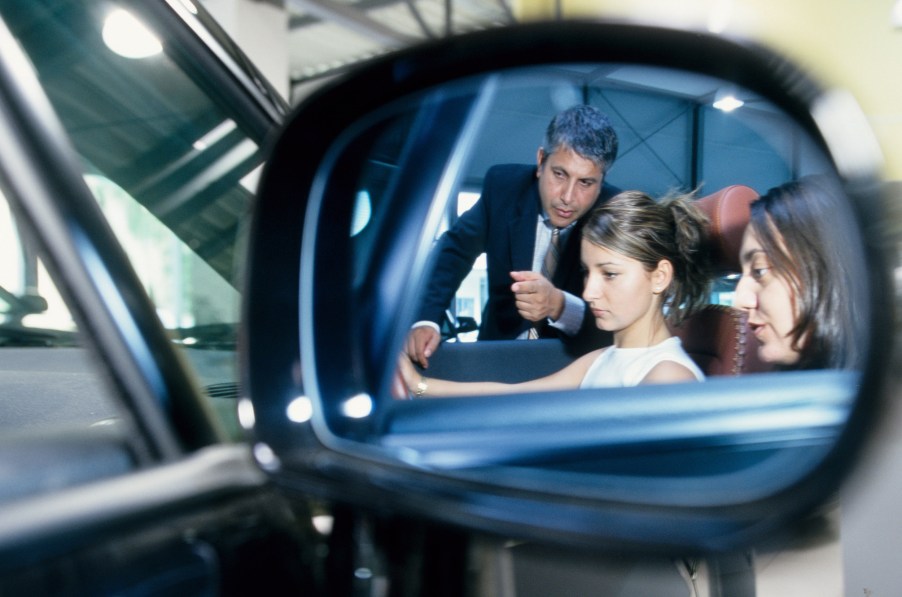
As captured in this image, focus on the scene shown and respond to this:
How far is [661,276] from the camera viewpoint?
1548mm

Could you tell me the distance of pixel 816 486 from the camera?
0.63 m

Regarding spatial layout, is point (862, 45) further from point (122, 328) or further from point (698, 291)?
point (122, 328)

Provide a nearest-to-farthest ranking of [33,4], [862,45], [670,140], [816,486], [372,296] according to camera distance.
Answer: [816,486]
[372,296]
[33,4]
[862,45]
[670,140]

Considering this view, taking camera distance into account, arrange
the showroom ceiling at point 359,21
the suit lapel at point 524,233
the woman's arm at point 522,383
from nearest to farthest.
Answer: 1. the woman's arm at point 522,383
2. the suit lapel at point 524,233
3. the showroom ceiling at point 359,21

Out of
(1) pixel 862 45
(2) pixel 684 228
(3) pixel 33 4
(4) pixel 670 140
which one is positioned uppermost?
(4) pixel 670 140

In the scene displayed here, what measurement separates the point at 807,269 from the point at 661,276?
33cm

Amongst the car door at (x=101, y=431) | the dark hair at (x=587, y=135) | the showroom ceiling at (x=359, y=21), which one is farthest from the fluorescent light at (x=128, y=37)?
the showroom ceiling at (x=359, y=21)

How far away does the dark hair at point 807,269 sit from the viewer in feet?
3.76

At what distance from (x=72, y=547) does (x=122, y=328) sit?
198mm

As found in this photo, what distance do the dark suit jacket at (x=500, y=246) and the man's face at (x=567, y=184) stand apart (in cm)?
8

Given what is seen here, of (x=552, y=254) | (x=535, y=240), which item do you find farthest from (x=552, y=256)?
(x=535, y=240)

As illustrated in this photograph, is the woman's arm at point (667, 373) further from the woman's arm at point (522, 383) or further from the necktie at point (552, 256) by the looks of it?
the necktie at point (552, 256)

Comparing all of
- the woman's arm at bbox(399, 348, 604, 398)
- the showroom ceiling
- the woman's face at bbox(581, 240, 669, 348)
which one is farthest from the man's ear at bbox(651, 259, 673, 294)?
the showroom ceiling

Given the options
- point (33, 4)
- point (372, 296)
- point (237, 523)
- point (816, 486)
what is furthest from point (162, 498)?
point (33, 4)
